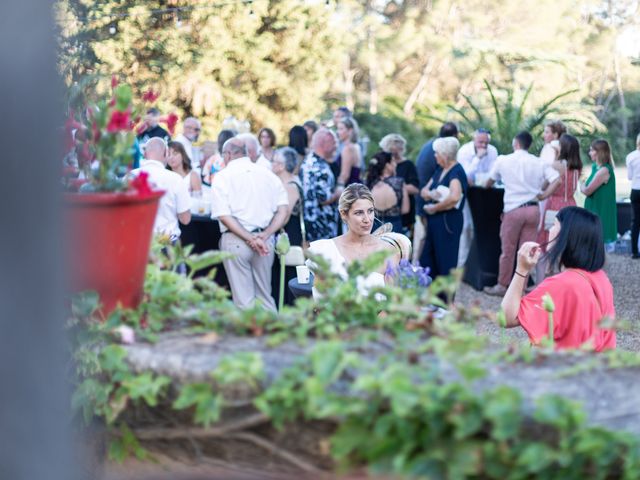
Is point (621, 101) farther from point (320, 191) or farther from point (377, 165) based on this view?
point (320, 191)

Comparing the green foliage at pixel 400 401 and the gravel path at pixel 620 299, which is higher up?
the green foliage at pixel 400 401

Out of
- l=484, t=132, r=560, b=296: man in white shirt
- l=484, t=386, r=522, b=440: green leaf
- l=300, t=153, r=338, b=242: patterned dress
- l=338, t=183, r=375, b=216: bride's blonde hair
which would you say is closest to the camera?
l=484, t=386, r=522, b=440: green leaf

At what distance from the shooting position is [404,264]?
15.3 ft

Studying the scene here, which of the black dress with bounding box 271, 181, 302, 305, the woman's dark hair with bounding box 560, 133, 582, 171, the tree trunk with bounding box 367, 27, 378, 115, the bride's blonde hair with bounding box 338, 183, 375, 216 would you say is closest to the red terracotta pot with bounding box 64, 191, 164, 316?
the bride's blonde hair with bounding box 338, 183, 375, 216

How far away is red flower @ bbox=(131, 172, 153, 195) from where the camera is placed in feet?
7.86

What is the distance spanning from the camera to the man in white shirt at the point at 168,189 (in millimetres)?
7293

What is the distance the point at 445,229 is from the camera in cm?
978

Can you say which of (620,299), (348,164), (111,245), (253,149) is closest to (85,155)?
(111,245)

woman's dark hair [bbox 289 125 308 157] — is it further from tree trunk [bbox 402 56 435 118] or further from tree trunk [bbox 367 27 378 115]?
tree trunk [bbox 402 56 435 118]

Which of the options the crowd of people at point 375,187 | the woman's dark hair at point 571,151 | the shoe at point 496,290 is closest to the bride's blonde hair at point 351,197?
the crowd of people at point 375,187

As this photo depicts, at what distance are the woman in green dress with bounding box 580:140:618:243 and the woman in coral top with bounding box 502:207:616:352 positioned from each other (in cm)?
774

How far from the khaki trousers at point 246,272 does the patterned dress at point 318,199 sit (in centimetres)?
99

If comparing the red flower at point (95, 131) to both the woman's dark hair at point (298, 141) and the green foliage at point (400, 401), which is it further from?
the woman's dark hair at point (298, 141)

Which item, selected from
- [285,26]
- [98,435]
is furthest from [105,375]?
[285,26]
